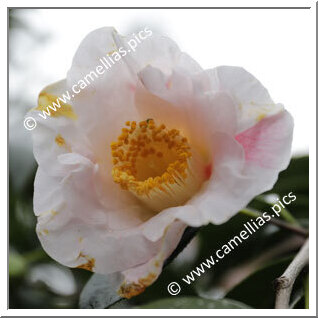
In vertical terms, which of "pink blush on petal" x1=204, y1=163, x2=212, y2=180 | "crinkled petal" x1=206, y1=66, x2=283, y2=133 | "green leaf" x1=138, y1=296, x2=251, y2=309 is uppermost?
"crinkled petal" x1=206, y1=66, x2=283, y2=133

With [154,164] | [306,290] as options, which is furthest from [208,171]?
[306,290]

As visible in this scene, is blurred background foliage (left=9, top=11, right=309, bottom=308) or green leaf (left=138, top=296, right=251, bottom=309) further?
blurred background foliage (left=9, top=11, right=309, bottom=308)

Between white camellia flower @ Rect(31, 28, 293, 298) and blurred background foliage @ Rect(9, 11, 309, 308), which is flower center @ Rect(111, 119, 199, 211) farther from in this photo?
blurred background foliage @ Rect(9, 11, 309, 308)

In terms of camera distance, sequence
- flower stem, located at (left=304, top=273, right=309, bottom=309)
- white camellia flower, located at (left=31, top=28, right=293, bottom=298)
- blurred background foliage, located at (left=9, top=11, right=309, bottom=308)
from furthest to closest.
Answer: blurred background foliage, located at (left=9, top=11, right=309, bottom=308), flower stem, located at (left=304, top=273, right=309, bottom=309), white camellia flower, located at (left=31, top=28, right=293, bottom=298)

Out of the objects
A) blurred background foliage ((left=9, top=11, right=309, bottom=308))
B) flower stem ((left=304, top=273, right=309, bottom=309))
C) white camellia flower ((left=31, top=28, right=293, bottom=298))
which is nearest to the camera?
white camellia flower ((left=31, top=28, right=293, bottom=298))

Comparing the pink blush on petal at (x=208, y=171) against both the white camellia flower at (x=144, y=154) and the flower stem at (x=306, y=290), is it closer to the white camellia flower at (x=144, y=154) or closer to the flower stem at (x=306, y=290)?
the white camellia flower at (x=144, y=154)

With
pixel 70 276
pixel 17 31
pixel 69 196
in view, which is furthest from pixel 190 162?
pixel 17 31

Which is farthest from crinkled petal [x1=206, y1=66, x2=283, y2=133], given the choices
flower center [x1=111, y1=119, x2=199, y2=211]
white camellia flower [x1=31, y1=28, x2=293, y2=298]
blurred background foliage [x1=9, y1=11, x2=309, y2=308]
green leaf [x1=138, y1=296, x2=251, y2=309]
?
blurred background foliage [x1=9, y1=11, x2=309, y2=308]

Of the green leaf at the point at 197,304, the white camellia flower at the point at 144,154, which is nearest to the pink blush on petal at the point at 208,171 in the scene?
the white camellia flower at the point at 144,154

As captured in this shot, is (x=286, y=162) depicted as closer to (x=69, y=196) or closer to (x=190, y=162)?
(x=190, y=162)
